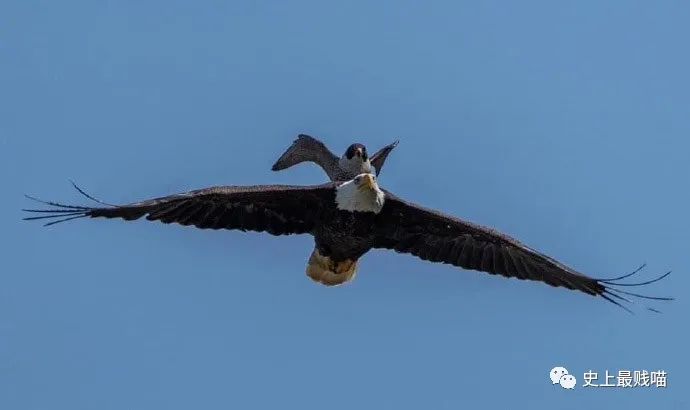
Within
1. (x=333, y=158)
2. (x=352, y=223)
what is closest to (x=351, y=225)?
(x=352, y=223)

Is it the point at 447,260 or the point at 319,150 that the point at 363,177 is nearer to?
the point at 447,260

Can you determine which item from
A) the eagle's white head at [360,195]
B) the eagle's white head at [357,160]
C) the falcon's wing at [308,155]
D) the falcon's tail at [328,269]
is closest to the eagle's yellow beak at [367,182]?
the eagle's white head at [360,195]

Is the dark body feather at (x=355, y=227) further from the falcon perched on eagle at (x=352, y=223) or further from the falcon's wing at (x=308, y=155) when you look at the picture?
the falcon's wing at (x=308, y=155)

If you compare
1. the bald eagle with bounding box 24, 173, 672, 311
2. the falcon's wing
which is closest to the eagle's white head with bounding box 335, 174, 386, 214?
the bald eagle with bounding box 24, 173, 672, 311

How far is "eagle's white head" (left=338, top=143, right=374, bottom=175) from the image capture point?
24078mm

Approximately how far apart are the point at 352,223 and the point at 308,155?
4179 millimetres

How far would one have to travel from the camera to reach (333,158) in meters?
25.9

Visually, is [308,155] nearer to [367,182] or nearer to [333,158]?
[333,158]

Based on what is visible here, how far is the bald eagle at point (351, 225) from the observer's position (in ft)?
72.7

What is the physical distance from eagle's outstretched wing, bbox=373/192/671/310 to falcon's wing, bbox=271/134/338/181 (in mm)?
2689

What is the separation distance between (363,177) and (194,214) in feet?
8.10

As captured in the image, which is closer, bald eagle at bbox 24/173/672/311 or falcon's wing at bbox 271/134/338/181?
bald eagle at bbox 24/173/672/311

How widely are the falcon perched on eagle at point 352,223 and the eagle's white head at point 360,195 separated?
14mm

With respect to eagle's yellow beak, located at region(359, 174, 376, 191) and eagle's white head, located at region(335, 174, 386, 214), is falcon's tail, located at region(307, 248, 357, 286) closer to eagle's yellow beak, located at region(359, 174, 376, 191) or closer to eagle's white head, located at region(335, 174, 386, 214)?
eagle's white head, located at region(335, 174, 386, 214)
